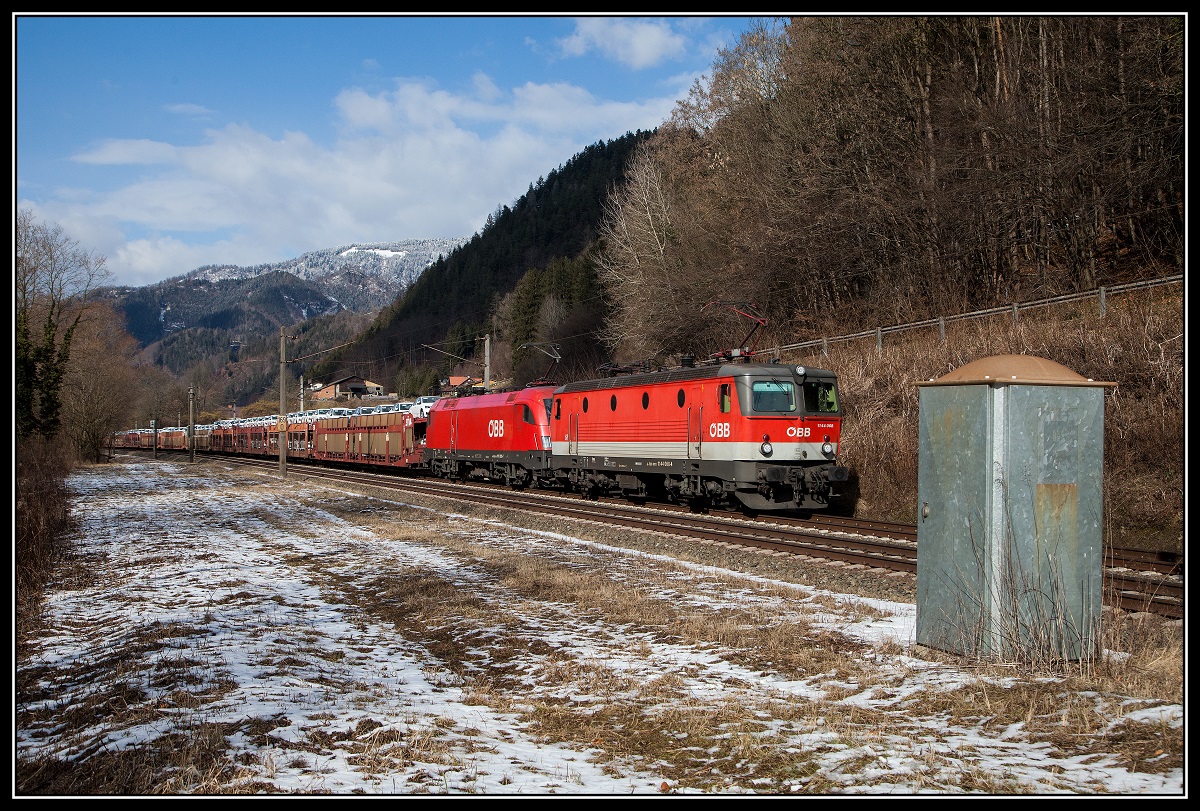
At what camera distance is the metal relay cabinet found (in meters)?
6.65

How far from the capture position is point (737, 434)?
17.5 meters

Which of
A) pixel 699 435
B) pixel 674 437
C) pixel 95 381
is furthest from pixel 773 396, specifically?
pixel 95 381

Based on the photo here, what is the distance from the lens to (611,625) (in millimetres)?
8609

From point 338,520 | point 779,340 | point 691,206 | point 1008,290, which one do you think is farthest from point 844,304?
point 338,520

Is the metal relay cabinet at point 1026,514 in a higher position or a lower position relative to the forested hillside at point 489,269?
lower

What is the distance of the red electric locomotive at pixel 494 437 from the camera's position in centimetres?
2697

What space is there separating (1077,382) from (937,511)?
150 centimetres

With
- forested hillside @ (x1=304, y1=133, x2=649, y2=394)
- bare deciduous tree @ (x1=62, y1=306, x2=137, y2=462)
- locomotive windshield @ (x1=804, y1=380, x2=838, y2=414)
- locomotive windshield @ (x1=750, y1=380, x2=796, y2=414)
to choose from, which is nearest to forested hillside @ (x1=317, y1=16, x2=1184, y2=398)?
locomotive windshield @ (x1=804, y1=380, x2=838, y2=414)

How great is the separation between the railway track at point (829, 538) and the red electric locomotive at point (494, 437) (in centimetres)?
295

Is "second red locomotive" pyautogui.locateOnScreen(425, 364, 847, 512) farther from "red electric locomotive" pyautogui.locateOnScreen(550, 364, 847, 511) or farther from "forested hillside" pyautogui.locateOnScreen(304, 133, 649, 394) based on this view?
"forested hillside" pyautogui.locateOnScreen(304, 133, 649, 394)

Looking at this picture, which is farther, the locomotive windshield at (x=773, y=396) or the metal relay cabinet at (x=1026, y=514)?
the locomotive windshield at (x=773, y=396)

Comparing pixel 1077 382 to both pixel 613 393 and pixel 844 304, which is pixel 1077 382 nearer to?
pixel 613 393

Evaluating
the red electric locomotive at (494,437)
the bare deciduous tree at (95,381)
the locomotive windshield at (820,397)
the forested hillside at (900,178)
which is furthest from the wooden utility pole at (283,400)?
the locomotive windshield at (820,397)

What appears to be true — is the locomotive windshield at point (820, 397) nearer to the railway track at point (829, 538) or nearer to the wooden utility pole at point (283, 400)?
the railway track at point (829, 538)
